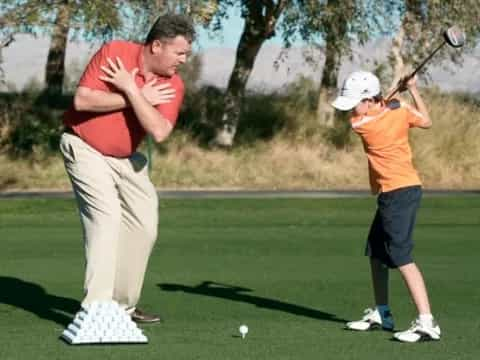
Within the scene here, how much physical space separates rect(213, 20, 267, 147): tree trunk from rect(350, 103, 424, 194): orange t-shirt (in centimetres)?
2439

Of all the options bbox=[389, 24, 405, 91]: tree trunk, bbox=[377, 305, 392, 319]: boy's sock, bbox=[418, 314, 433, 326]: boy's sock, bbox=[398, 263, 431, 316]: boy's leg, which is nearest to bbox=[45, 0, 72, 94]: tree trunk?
bbox=[389, 24, 405, 91]: tree trunk

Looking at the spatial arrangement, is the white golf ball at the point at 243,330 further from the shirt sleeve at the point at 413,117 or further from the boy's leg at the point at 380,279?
the shirt sleeve at the point at 413,117

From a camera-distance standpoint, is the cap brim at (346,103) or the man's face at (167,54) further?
the cap brim at (346,103)

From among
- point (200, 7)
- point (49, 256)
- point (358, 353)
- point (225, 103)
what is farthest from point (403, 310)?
point (225, 103)

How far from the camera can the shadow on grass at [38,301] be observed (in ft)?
33.5

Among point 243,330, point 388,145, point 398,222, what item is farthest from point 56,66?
point 243,330

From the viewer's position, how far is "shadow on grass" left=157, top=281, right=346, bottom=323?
402 inches

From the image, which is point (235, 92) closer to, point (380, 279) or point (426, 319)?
point (380, 279)

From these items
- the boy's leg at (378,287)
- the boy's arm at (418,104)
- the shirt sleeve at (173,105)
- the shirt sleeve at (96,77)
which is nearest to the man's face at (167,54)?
the shirt sleeve at (173,105)

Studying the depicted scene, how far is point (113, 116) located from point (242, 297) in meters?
2.44

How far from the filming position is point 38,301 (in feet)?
35.8

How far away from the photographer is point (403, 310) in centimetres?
1047

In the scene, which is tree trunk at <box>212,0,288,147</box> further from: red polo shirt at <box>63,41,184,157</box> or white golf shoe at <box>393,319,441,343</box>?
white golf shoe at <box>393,319,441,343</box>

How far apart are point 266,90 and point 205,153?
569cm
